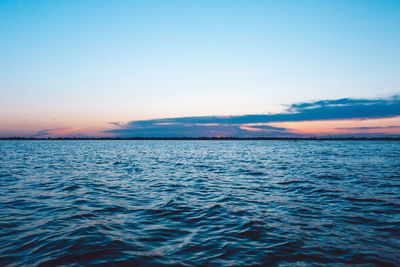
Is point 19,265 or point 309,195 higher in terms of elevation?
point 19,265

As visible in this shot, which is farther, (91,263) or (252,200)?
(252,200)

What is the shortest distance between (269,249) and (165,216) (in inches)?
180

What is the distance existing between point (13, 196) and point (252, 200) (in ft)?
42.0

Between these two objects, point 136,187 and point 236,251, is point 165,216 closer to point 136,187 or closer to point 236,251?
point 236,251

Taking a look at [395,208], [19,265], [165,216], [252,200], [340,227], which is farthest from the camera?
[252,200]

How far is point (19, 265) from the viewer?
5.88 metres

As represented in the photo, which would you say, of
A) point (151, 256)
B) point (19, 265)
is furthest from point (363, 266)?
point (19, 265)

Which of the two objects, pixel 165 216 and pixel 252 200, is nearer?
pixel 165 216

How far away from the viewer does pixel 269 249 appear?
694cm

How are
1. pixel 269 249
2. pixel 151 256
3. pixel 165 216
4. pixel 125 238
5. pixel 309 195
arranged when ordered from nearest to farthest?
1. pixel 151 256
2. pixel 269 249
3. pixel 125 238
4. pixel 165 216
5. pixel 309 195

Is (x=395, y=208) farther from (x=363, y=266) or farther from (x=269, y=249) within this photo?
(x=269, y=249)

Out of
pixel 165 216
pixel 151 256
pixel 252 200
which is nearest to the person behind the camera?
pixel 151 256

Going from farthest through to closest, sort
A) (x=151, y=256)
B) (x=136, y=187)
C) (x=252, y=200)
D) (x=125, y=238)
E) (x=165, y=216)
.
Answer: (x=136, y=187) → (x=252, y=200) → (x=165, y=216) → (x=125, y=238) → (x=151, y=256)

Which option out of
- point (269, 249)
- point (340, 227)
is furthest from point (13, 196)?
point (340, 227)
